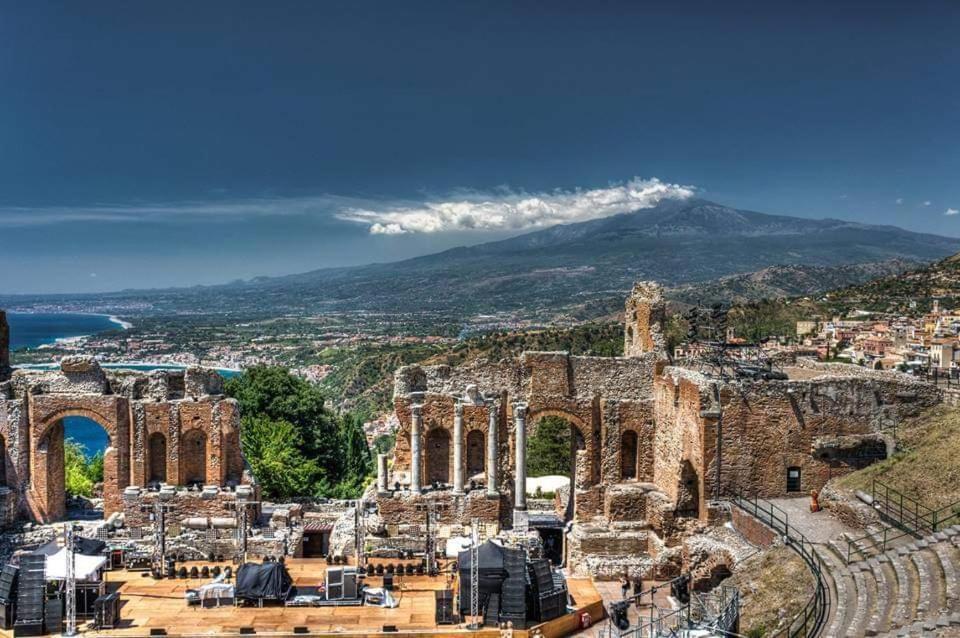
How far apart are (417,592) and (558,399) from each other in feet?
Answer: 35.5

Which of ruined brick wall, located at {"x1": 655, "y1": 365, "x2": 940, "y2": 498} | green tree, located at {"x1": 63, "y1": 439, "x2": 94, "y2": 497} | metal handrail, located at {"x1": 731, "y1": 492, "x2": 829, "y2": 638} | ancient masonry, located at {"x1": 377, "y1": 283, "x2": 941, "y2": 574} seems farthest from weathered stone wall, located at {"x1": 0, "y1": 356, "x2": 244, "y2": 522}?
metal handrail, located at {"x1": 731, "y1": 492, "x2": 829, "y2": 638}

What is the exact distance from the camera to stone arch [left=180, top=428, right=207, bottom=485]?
1341 inches

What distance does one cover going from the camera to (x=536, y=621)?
23609 millimetres

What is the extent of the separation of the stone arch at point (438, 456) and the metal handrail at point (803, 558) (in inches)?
473

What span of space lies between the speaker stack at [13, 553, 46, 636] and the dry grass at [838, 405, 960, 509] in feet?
82.0

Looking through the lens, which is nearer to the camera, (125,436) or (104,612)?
(104,612)

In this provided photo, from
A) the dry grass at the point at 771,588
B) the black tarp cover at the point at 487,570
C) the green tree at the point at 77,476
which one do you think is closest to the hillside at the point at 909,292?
the dry grass at the point at 771,588

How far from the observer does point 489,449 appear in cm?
3278

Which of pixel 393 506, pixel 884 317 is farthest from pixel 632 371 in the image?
pixel 884 317

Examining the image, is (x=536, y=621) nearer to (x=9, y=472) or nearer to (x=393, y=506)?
(x=393, y=506)

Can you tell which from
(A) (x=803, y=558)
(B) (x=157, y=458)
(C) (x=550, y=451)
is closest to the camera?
(A) (x=803, y=558)

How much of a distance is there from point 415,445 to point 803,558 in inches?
594

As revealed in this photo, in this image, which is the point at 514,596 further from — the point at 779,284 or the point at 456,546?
the point at 779,284

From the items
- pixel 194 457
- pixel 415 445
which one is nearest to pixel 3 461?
pixel 194 457
